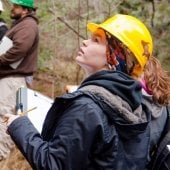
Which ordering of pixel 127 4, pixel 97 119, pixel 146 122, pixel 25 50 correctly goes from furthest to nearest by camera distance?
pixel 127 4 < pixel 25 50 < pixel 146 122 < pixel 97 119

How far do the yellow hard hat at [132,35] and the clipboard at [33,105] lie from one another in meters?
0.57

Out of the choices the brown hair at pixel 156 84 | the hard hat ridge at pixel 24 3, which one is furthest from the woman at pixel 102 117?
the hard hat ridge at pixel 24 3

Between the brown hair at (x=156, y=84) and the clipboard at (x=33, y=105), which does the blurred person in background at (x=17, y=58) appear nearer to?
the clipboard at (x=33, y=105)

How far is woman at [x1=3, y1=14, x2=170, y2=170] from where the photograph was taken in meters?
2.14

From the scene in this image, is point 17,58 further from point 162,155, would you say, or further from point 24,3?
point 162,155

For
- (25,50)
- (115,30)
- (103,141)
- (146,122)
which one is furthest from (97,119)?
(25,50)

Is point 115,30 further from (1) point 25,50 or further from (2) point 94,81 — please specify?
(1) point 25,50

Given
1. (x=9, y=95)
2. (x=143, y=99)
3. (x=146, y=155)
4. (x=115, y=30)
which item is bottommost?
(x=9, y=95)

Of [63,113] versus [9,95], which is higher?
[63,113]

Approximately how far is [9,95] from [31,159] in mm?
3760

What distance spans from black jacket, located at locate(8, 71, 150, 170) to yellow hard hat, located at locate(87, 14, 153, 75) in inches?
6.1

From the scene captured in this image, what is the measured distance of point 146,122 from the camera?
2.29 meters

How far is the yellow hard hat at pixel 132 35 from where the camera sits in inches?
93.1

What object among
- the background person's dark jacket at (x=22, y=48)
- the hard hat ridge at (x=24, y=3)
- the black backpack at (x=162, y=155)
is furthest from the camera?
the hard hat ridge at (x=24, y=3)
